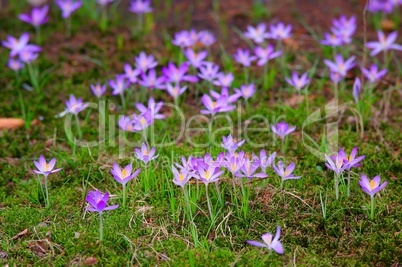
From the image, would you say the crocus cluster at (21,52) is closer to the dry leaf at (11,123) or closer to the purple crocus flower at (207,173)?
the dry leaf at (11,123)

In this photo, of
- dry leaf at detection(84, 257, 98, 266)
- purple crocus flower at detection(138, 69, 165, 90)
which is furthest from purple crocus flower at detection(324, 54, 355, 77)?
dry leaf at detection(84, 257, 98, 266)

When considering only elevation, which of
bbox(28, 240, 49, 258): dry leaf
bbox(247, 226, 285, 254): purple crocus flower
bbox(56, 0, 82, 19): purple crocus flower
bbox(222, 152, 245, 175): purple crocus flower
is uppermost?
bbox(56, 0, 82, 19): purple crocus flower

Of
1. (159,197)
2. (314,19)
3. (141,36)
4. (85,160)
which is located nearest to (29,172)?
(85,160)

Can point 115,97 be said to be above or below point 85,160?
above

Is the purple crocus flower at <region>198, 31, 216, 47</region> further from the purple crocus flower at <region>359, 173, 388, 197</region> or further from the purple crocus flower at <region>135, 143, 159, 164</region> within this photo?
the purple crocus flower at <region>359, 173, 388, 197</region>

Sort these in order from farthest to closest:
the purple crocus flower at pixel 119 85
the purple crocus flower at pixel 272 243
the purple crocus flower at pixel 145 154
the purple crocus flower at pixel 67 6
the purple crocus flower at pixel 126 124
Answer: the purple crocus flower at pixel 67 6 < the purple crocus flower at pixel 119 85 < the purple crocus flower at pixel 126 124 < the purple crocus flower at pixel 145 154 < the purple crocus flower at pixel 272 243

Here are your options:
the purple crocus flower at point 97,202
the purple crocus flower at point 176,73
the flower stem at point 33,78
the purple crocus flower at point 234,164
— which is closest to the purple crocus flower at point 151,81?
the purple crocus flower at point 176,73

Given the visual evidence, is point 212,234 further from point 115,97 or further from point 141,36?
point 141,36

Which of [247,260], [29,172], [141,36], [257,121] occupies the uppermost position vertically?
[141,36]
